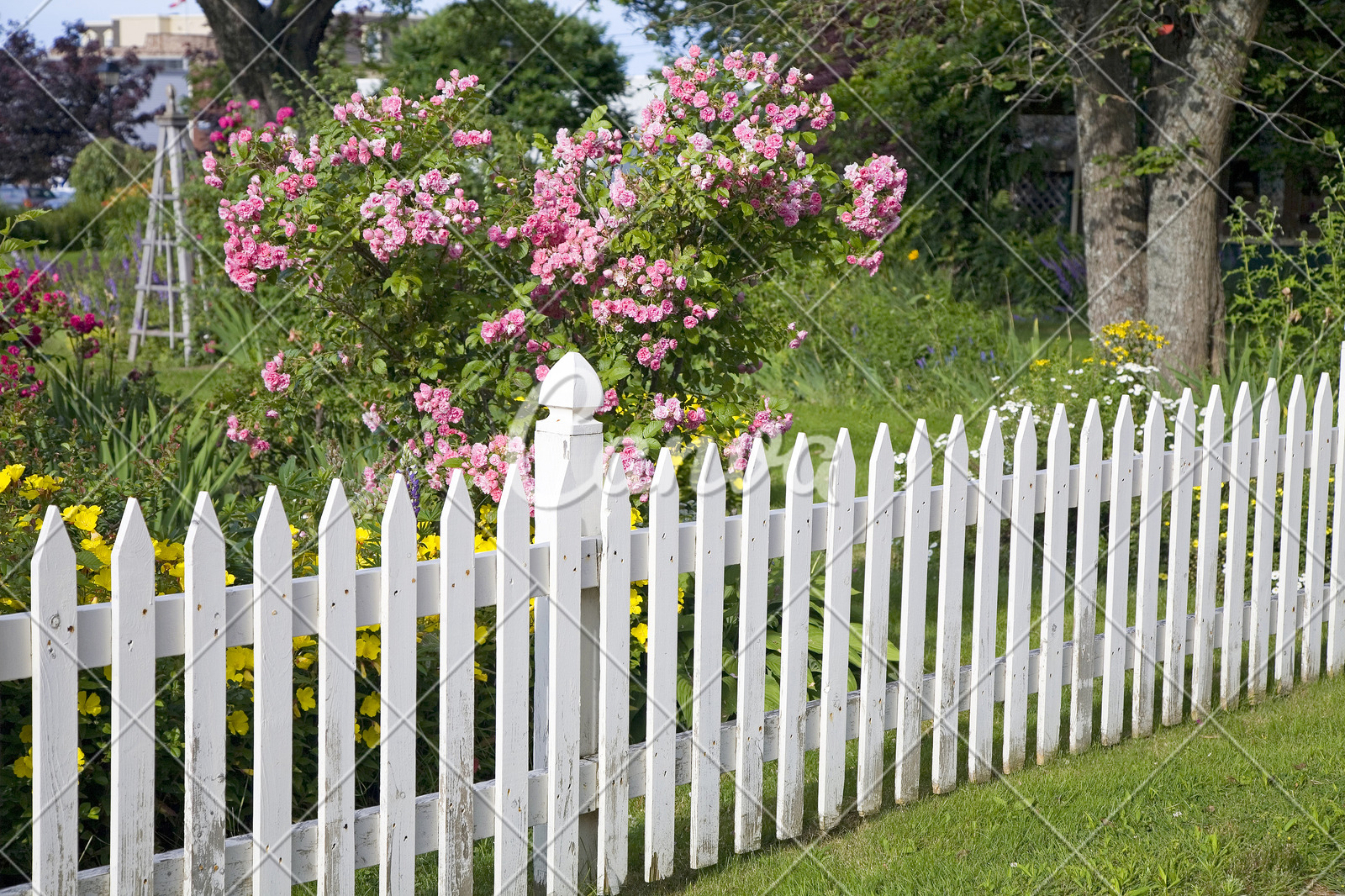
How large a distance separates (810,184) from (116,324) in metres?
9.30

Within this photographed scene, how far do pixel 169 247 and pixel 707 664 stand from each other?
8.87m

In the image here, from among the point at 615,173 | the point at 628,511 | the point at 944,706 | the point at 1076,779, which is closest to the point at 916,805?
the point at 944,706

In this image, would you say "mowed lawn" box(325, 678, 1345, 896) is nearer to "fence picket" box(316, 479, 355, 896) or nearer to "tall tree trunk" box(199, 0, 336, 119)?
"fence picket" box(316, 479, 355, 896)

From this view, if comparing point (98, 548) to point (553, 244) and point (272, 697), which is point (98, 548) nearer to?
point (272, 697)

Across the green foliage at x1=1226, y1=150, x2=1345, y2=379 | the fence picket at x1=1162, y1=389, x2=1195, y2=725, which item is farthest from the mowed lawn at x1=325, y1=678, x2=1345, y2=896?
the green foliage at x1=1226, y1=150, x2=1345, y2=379

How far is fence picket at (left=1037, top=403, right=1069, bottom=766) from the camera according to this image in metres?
3.02

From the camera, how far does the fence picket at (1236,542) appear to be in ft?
11.3

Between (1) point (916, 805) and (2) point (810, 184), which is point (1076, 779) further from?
(2) point (810, 184)

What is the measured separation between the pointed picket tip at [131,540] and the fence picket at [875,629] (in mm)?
1458

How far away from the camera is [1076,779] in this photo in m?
3.01

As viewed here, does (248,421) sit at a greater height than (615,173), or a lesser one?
lesser

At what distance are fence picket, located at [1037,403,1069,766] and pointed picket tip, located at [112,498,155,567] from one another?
200 centimetres

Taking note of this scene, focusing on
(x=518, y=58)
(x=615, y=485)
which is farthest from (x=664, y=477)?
(x=518, y=58)

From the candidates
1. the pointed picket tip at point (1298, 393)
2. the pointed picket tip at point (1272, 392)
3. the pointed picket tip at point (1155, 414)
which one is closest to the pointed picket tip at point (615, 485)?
the pointed picket tip at point (1155, 414)
